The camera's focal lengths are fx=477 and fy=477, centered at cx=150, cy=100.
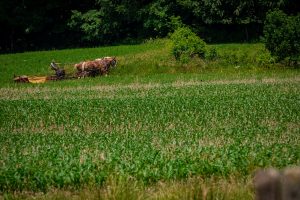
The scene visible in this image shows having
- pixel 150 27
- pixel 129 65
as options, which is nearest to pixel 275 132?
pixel 129 65

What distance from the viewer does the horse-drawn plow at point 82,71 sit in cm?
3572

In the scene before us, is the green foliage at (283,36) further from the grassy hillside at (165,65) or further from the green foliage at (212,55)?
the green foliage at (212,55)

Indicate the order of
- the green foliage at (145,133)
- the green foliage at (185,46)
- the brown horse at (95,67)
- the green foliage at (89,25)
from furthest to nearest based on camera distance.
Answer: the green foliage at (89,25) → the green foliage at (185,46) → the brown horse at (95,67) → the green foliage at (145,133)

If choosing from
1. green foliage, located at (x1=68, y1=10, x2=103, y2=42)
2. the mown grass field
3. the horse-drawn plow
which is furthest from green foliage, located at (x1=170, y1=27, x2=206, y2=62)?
green foliage, located at (x1=68, y1=10, x2=103, y2=42)

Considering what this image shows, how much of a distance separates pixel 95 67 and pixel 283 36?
14.5m

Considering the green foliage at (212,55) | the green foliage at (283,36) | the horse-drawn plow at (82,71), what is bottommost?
the horse-drawn plow at (82,71)

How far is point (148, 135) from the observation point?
1442 centimetres

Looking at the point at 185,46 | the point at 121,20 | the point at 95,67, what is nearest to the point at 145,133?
the point at 95,67


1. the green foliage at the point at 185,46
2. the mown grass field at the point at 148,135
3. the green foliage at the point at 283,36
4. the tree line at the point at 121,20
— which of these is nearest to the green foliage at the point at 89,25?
the tree line at the point at 121,20

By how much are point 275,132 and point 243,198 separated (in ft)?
22.9

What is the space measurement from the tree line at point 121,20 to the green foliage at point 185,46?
6.52m

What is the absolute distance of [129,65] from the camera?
39531mm

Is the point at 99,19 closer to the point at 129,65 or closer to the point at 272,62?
the point at 129,65

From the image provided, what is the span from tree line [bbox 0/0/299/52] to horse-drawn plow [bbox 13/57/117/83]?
1075 cm
